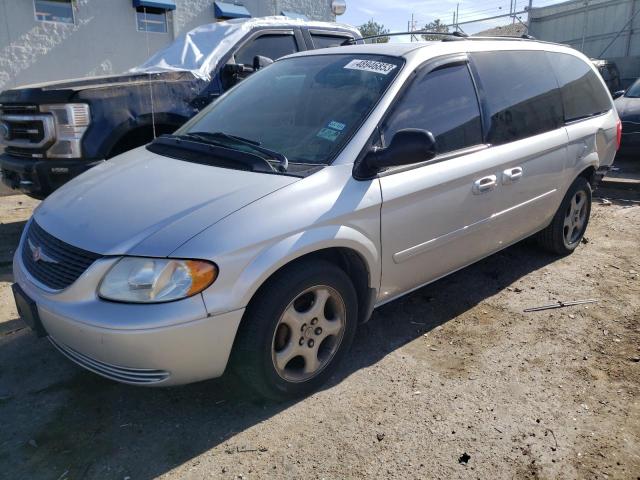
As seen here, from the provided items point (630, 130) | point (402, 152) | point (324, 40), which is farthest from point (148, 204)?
point (630, 130)

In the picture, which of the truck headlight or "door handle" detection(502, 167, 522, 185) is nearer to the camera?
"door handle" detection(502, 167, 522, 185)

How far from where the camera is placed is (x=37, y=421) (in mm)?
2693

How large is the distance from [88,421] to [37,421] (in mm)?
254

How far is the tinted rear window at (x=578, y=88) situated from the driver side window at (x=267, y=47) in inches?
117

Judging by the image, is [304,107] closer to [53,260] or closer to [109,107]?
[53,260]

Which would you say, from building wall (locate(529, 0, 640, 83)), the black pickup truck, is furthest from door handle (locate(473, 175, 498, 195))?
building wall (locate(529, 0, 640, 83))

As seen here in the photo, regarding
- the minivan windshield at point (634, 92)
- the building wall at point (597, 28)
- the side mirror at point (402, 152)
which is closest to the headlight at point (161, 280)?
the side mirror at point (402, 152)

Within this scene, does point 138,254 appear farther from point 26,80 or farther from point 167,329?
point 26,80

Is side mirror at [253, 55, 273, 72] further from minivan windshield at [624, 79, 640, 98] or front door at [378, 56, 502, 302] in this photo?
minivan windshield at [624, 79, 640, 98]

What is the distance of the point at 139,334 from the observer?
228 centimetres

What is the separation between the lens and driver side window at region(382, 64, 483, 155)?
10.3 ft

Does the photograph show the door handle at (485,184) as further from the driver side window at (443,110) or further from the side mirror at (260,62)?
the side mirror at (260,62)

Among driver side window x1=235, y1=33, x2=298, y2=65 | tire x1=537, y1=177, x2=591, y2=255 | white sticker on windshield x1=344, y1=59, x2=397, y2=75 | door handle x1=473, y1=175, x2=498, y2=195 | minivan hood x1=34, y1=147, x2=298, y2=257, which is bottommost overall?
tire x1=537, y1=177, x2=591, y2=255

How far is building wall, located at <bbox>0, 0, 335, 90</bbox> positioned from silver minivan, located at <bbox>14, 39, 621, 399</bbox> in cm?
1226
